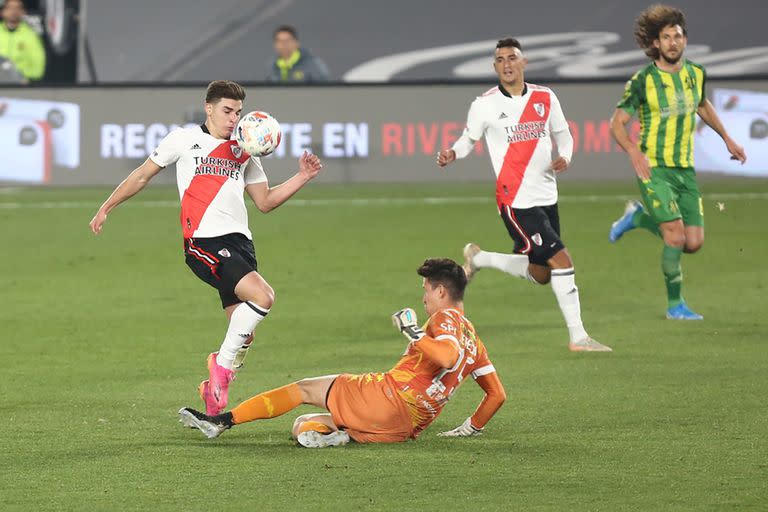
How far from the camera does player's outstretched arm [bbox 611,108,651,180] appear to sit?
11625mm

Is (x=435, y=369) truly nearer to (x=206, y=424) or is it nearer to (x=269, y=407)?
(x=269, y=407)

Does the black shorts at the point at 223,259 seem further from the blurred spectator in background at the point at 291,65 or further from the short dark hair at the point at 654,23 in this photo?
the blurred spectator in background at the point at 291,65

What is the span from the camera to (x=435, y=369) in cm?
761

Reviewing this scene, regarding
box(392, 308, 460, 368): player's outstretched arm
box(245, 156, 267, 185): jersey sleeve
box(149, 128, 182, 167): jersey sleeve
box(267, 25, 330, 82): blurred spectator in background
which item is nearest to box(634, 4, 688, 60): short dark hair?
box(245, 156, 267, 185): jersey sleeve

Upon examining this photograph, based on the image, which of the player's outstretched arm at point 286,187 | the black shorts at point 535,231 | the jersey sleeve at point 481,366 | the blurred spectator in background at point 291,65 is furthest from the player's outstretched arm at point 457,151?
the blurred spectator in background at point 291,65

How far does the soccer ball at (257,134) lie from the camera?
849cm

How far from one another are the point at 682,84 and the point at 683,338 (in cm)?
201

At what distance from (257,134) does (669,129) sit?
4618 millimetres

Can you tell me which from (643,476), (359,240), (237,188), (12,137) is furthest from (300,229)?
(643,476)

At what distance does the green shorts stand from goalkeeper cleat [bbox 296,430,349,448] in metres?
5.03

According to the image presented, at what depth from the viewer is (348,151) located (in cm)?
2227

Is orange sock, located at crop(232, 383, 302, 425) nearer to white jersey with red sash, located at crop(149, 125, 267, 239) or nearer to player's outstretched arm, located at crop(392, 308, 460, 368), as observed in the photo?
player's outstretched arm, located at crop(392, 308, 460, 368)

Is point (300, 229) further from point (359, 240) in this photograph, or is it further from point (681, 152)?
point (681, 152)

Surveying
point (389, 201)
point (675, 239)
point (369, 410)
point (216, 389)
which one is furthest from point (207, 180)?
point (389, 201)
